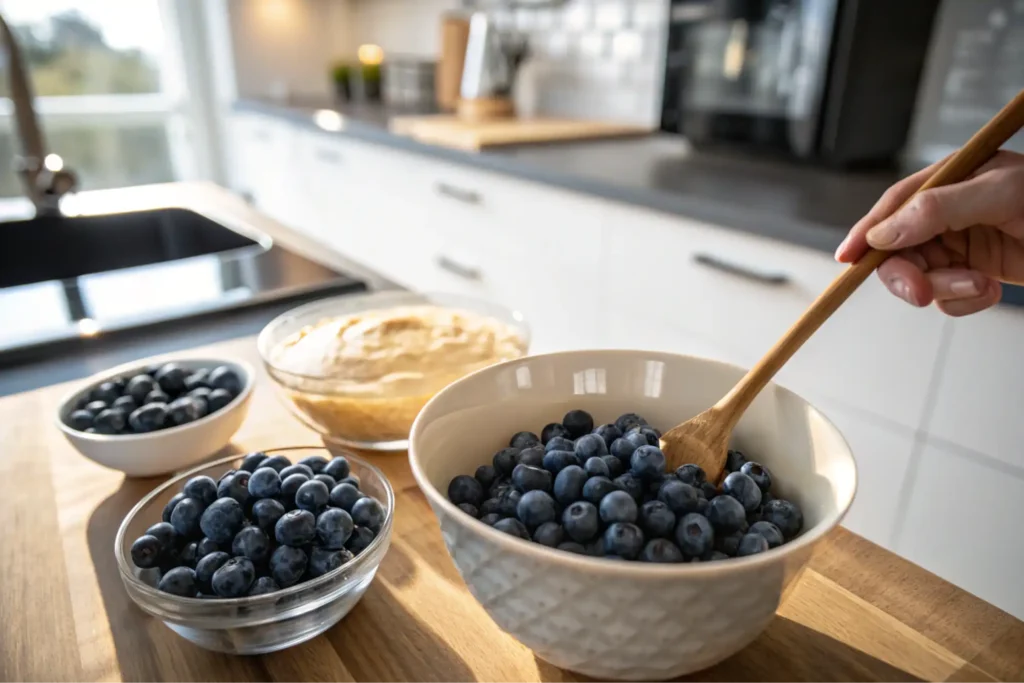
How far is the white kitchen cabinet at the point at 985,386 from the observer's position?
1.10 meters

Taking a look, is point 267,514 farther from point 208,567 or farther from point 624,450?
point 624,450

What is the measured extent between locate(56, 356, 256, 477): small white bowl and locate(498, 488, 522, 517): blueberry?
31 cm

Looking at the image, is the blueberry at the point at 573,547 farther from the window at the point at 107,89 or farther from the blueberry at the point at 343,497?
the window at the point at 107,89

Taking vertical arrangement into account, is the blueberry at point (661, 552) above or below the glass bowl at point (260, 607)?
above

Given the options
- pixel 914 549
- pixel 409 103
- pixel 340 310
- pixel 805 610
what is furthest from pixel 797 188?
pixel 409 103

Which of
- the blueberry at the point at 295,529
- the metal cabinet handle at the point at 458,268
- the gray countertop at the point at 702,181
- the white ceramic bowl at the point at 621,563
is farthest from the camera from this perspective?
the metal cabinet handle at the point at 458,268

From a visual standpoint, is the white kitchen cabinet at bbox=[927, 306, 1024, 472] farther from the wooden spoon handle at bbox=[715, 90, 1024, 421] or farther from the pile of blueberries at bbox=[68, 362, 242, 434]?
the pile of blueberries at bbox=[68, 362, 242, 434]

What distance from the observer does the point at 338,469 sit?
21.8 inches

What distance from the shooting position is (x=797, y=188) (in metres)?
1.55

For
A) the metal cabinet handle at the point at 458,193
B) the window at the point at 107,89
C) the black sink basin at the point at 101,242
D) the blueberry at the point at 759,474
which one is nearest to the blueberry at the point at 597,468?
the blueberry at the point at 759,474

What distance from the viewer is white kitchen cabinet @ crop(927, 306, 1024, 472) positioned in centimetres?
110

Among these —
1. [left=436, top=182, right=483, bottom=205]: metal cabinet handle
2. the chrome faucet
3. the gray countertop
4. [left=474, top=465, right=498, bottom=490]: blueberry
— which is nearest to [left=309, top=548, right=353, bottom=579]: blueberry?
[left=474, top=465, right=498, bottom=490]: blueberry

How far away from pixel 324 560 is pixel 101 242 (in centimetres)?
141

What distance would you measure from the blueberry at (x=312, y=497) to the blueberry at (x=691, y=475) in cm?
25
